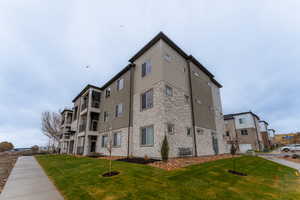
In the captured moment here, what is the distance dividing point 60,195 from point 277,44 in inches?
1076

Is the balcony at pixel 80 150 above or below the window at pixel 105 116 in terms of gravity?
below

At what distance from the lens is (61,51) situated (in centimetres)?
1997

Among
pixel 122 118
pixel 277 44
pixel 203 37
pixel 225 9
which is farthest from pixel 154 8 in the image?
pixel 277 44

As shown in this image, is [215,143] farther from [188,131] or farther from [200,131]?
[188,131]

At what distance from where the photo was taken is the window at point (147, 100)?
41.2 feet

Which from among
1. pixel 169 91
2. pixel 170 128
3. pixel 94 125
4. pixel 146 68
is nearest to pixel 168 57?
pixel 146 68

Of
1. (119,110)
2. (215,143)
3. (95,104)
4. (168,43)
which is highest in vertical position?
(168,43)

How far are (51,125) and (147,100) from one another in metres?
36.7

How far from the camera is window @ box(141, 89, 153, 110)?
495 inches

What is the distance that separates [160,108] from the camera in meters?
11.1

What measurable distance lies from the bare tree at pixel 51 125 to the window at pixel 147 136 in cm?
3410

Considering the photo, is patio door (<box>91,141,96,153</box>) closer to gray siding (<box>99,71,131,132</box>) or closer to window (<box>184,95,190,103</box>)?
gray siding (<box>99,71,131,132</box>)

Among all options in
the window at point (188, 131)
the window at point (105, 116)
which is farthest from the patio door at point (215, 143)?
the window at point (105, 116)

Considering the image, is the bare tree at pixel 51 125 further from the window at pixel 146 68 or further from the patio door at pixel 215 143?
the patio door at pixel 215 143
